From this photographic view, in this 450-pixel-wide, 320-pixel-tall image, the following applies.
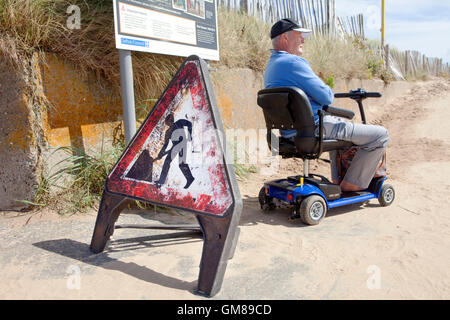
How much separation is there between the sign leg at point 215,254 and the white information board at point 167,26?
1.91 m

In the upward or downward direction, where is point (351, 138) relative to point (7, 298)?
upward

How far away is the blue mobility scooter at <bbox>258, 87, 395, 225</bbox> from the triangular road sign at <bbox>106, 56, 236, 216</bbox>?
3.29ft

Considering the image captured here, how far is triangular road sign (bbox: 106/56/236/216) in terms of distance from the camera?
2.03 meters

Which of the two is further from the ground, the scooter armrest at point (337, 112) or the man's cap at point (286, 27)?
the man's cap at point (286, 27)

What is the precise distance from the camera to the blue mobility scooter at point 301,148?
9.81 ft

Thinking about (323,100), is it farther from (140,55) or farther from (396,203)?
(140,55)

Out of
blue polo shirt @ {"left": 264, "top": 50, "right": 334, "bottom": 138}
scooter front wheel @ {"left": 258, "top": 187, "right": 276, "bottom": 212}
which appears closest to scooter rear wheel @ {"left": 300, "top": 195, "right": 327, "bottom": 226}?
scooter front wheel @ {"left": 258, "top": 187, "right": 276, "bottom": 212}

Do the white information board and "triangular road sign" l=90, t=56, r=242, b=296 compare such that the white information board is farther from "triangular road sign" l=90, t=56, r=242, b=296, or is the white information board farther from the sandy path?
the sandy path

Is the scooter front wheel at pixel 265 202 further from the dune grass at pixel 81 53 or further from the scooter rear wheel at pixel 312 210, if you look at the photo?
the dune grass at pixel 81 53

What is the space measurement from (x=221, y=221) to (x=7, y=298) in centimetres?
112

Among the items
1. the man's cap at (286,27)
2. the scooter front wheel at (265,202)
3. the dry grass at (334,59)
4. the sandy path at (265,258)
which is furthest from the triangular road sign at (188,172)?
the dry grass at (334,59)

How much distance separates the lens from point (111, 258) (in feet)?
7.70

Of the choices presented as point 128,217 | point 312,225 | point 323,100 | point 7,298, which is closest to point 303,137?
point 323,100
